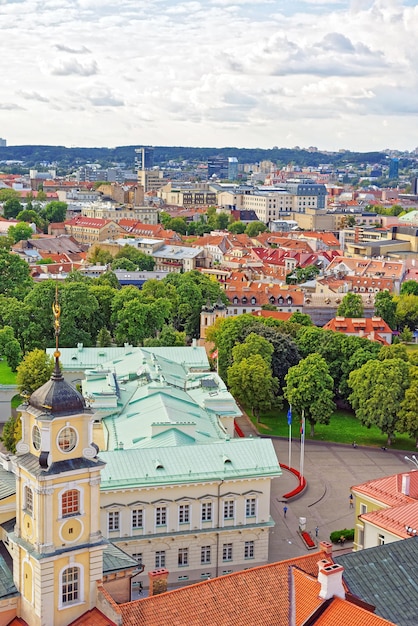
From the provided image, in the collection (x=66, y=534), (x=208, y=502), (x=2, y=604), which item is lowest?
(x=208, y=502)

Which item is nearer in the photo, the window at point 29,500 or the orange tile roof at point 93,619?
the orange tile roof at point 93,619

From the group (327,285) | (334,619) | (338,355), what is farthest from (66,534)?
(327,285)

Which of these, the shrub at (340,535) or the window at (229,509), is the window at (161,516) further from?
the shrub at (340,535)

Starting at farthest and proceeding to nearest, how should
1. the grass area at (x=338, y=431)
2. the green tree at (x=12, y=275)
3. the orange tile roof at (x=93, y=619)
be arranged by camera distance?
1. the green tree at (x=12, y=275)
2. the grass area at (x=338, y=431)
3. the orange tile roof at (x=93, y=619)

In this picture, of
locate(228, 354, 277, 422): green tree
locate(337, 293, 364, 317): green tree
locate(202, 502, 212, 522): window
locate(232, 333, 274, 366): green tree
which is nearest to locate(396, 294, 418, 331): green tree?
locate(337, 293, 364, 317): green tree

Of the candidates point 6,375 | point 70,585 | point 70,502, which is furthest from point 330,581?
point 6,375

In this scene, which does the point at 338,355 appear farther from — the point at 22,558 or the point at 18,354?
the point at 22,558

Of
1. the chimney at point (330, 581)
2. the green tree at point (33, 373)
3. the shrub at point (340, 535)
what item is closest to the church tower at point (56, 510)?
the chimney at point (330, 581)
